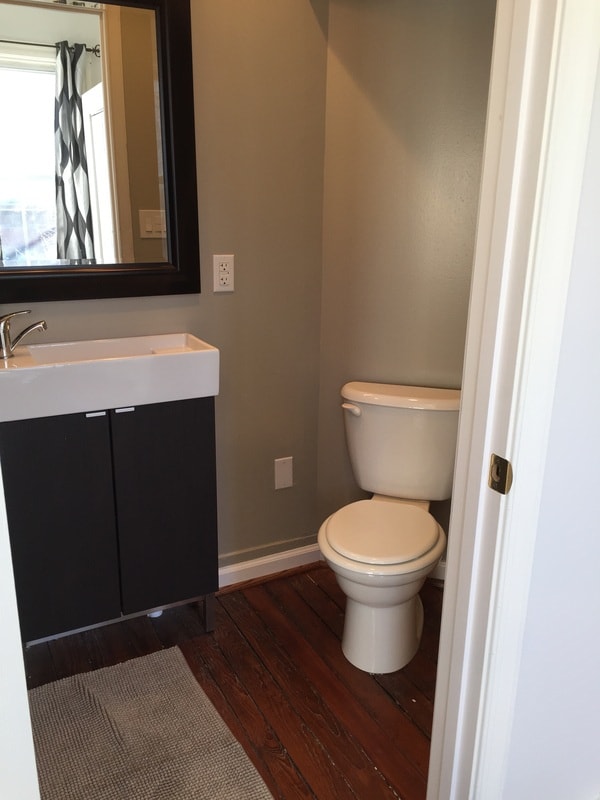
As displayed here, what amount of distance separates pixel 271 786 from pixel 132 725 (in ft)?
1.39

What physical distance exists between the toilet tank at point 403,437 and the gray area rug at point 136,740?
2.87ft

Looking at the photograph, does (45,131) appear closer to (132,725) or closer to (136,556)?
(136,556)

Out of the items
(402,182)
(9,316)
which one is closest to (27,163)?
(9,316)

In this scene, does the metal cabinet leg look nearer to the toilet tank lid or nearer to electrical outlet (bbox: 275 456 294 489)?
electrical outlet (bbox: 275 456 294 489)

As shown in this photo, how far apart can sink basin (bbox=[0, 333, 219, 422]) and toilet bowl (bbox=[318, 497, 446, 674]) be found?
1.95 feet

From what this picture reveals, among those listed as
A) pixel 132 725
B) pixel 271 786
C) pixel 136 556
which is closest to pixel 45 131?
pixel 136 556

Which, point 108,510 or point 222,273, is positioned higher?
point 222,273

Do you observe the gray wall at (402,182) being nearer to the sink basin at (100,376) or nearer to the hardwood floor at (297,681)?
the sink basin at (100,376)

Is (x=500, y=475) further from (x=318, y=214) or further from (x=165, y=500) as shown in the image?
(x=318, y=214)

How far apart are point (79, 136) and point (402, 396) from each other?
48.7 inches

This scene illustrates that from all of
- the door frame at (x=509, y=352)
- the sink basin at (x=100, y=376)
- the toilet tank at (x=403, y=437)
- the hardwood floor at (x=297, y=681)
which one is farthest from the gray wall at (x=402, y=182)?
the door frame at (x=509, y=352)

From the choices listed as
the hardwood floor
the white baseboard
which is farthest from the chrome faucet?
the white baseboard

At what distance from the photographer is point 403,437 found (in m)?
2.04

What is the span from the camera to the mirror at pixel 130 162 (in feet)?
5.79
